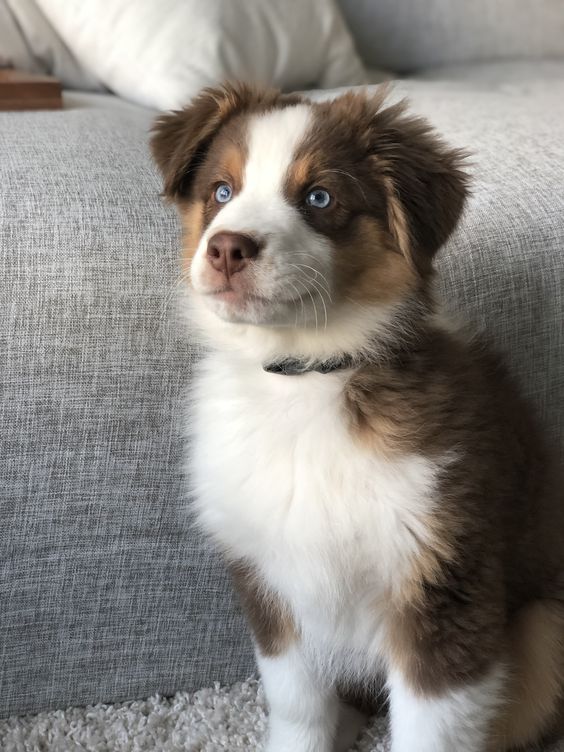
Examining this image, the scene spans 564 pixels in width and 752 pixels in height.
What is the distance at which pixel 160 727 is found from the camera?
1.79 m

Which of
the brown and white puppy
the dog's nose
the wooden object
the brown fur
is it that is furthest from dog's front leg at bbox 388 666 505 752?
the wooden object

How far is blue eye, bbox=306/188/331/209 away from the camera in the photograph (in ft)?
4.58

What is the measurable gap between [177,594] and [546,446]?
775 millimetres

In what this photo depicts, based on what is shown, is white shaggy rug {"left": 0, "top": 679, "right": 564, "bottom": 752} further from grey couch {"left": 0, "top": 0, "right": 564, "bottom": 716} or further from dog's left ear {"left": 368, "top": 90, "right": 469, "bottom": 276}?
dog's left ear {"left": 368, "top": 90, "right": 469, "bottom": 276}

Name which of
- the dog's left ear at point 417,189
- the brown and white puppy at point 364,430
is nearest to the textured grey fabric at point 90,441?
the brown and white puppy at point 364,430

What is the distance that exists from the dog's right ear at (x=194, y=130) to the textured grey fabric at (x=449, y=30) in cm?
194

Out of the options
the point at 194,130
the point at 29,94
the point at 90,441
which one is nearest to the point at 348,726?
the point at 90,441

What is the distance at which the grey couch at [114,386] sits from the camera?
158 centimetres

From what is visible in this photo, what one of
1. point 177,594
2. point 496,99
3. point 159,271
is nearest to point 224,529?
point 177,594

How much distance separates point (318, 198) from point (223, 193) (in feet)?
0.59

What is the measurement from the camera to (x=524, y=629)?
5.14 ft

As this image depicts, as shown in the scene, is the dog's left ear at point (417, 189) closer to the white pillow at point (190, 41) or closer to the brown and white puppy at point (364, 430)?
the brown and white puppy at point (364, 430)

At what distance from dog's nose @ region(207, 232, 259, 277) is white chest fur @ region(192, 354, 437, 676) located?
0.29 m

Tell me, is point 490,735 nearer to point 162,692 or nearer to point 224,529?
point 224,529
